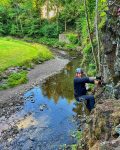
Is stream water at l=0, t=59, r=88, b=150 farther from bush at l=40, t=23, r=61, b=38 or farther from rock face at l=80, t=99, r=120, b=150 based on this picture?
bush at l=40, t=23, r=61, b=38

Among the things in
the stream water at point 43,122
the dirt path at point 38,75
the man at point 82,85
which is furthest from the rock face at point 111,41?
the dirt path at point 38,75

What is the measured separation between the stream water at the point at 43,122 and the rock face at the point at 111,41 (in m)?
6.27

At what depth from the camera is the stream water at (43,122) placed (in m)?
26.8

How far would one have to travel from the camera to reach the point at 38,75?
52344 mm

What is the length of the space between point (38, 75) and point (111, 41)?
29367mm

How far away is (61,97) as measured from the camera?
39156 millimetres

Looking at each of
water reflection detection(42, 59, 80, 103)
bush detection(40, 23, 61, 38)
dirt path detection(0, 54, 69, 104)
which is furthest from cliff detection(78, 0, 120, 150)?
bush detection(40, 23, 61, 38)

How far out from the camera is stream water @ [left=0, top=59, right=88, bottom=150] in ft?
88.1

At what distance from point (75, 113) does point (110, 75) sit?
10.1m

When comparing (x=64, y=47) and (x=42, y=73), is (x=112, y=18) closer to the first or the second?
(x=42, y=73)

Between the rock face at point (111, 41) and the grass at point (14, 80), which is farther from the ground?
the rock face at point (111, 41)

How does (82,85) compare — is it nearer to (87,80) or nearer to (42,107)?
(87,80)

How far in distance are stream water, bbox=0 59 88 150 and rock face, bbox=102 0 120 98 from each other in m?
6.27

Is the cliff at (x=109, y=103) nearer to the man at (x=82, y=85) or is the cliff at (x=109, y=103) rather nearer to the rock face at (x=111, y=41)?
the rock face at (x=111, y=41)
